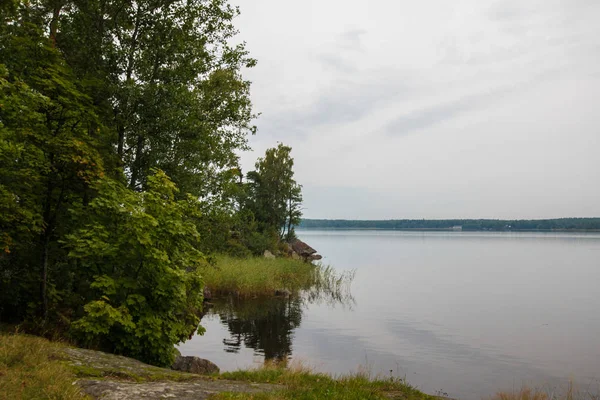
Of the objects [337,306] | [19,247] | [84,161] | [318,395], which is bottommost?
[337,306]

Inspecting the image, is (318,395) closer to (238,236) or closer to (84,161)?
(84,161)

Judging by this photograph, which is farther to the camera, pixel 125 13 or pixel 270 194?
pixel 270 194

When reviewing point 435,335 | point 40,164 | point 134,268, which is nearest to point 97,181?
point 40,164

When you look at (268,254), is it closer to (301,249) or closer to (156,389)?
(301,249)

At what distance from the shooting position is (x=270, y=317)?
24.8 metres

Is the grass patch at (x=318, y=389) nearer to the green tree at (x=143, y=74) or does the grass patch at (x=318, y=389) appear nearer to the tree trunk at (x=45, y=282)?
the tree trunk at (x=45, y=282)

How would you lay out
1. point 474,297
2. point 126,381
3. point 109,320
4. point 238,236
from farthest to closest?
1. point 238,236
2. point 474,297
3. point 109,320
4. point 126,381

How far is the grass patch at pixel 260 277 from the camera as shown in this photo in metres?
30.0

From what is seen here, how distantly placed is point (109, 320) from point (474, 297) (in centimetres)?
3175

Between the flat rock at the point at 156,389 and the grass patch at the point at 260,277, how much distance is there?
16.1 metres

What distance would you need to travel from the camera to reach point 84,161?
10422 mm

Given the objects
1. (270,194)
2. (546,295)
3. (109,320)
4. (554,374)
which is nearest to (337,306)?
(554,374)

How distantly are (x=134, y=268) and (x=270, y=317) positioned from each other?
14.7 metres

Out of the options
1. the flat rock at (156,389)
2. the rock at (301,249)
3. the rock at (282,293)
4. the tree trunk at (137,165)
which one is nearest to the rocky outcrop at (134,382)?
the flat rock at (156,389)
